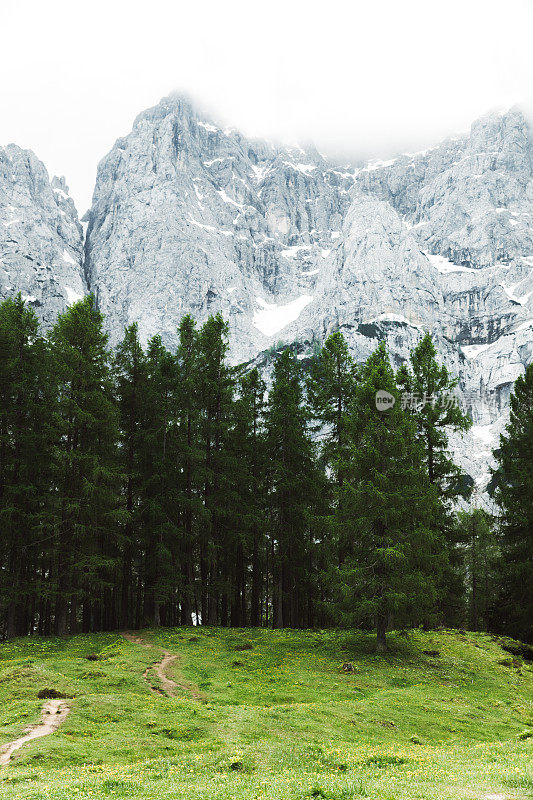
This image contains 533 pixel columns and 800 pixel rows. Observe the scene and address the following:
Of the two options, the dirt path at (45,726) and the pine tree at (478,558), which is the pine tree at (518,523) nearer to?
the pine tree at (478,558)

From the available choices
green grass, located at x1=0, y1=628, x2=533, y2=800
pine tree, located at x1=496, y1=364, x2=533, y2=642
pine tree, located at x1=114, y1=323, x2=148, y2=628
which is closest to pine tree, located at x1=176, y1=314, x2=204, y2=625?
pine tree, located at x1=114, y1=323, x2=148, y2=628

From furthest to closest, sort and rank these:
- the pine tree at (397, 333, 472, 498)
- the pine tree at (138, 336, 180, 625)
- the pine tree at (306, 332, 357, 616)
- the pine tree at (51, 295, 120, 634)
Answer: the pine tree at (306, 332, 357, 616) → the pine tree at (397, 333, 472, 498) → the pine tree at (138, 336, 180, 625) → the pine tree at (51, 295, 120, 634)

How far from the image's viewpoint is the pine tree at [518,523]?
31609mm

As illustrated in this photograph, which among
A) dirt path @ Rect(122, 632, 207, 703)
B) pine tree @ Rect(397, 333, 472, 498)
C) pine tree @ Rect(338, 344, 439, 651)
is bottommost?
dirt path @ Rect(122, 632, 207, 703)

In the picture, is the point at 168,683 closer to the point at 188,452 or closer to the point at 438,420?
the point at 188,452

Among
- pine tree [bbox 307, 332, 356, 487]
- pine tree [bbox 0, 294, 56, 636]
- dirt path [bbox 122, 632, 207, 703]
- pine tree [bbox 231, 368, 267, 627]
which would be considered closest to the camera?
dirt path [bbox 122, 632, 207, 703]

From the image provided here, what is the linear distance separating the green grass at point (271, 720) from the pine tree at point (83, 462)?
3.25 m

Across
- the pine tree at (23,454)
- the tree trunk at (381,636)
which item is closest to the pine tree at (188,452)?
the pine tree at (23,454)

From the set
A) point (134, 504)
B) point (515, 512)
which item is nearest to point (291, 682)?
point (134, 504)

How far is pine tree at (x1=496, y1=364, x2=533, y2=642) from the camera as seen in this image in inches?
1244

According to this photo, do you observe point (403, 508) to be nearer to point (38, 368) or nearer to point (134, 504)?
point (134, 504)

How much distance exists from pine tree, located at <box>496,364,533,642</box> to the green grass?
184 inches

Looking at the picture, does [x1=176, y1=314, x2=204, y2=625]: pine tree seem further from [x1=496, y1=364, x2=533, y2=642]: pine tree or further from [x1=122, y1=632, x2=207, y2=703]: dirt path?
[x1=496, y1=364, x2=533, y2=642]: pine tree

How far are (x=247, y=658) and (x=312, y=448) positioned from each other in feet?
54.8
